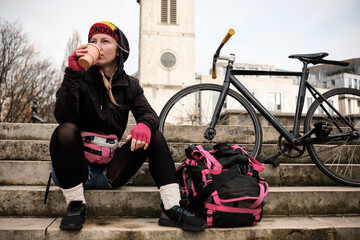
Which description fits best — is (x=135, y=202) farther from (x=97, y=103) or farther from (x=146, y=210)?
(x=97, y=103)

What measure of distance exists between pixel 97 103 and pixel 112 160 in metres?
0.44

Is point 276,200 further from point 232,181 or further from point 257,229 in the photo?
point 232,181

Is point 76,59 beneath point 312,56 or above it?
beneath

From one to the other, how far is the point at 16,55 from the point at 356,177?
40.5ft

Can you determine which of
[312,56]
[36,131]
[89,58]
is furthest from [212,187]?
[36,131]

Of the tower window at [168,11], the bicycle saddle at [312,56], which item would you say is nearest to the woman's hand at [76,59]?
the bicycle saddle at [312,56]

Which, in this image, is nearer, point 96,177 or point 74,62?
point 74,62

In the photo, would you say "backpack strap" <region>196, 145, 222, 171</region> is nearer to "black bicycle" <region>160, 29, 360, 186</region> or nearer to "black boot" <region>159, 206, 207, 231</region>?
"black boot" <region>159, 206, 207, 231</region>

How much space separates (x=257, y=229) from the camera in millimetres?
1837

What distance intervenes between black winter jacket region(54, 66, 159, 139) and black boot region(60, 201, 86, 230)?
1.82 ft

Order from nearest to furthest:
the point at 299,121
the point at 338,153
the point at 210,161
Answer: the point at 210,161 < the point at 299,121 < the point at 338,153

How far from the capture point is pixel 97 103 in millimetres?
1994

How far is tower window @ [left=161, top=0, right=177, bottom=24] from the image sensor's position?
2511cm

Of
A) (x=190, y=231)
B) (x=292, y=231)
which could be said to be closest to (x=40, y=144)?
(x=190, y=231)
